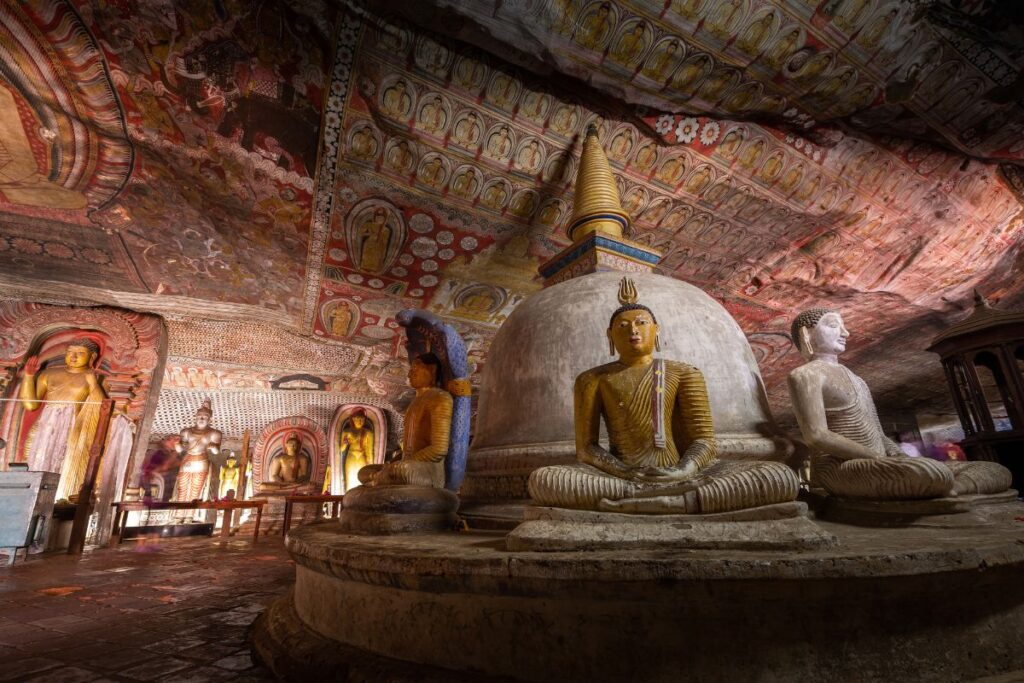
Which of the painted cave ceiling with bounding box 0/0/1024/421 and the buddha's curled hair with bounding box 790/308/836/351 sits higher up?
the painted cave ceiling with bounding box 0/0/1024/421

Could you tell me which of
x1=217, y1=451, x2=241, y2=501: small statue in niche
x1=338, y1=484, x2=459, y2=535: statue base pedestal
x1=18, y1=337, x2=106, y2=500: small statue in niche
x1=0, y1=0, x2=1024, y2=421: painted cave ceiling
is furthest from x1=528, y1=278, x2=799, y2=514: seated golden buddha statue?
x1=217, y1=451, x2=241, y2=501: small statue in niche

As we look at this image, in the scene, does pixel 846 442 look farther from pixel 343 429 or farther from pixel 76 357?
pixel 343 429

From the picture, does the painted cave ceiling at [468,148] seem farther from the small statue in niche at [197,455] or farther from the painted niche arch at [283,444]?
the small statue in niche at [197,455]

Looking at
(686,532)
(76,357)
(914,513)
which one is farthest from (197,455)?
(914,513)

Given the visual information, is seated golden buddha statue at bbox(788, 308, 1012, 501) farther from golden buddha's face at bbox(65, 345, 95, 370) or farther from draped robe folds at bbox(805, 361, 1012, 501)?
golden buddha's face at bbox(65, 345, 95, 370)

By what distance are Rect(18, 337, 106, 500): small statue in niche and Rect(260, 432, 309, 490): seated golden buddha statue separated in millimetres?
4001

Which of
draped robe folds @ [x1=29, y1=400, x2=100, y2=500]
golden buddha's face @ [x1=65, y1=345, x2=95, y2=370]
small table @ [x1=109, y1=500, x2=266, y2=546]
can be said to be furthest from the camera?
golden buddha's face @ [x1=65, y1=345, x2=95, y2=370]

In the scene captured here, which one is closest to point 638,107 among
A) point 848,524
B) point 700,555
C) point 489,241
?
point 489,241

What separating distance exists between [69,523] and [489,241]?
6612 millimetres

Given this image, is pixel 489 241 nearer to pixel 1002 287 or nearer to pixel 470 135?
pixel 470 135

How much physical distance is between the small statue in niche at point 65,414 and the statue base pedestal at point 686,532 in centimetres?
788

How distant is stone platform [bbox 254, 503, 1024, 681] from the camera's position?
3.90 ft

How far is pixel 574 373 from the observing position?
284 cm

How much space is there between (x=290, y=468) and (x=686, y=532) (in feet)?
35.6
